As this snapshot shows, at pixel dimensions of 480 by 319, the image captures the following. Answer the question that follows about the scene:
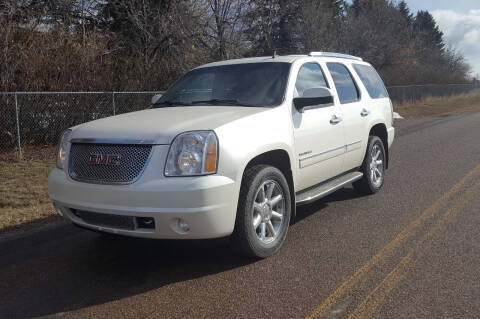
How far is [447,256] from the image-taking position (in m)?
4.14

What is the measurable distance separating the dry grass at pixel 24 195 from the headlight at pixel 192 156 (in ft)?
9.52

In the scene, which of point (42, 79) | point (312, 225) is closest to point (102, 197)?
point (312, 225)

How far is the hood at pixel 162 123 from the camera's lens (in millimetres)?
3803

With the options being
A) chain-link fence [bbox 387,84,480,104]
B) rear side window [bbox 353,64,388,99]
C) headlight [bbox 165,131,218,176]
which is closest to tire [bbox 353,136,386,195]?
rear side window [bbox 353,64,388,99]

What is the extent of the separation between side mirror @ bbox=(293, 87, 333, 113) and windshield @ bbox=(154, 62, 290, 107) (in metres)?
0.19

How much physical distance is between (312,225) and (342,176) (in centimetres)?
98

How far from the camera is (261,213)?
4234 mm

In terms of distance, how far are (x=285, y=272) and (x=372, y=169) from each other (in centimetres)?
322

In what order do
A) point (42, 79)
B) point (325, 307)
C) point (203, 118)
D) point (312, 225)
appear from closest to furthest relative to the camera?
point (325, 307) < point (203, 118) < point (312, 225) < point (42, 79)

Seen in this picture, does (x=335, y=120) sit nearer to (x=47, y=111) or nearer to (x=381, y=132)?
(x=381, y=132)

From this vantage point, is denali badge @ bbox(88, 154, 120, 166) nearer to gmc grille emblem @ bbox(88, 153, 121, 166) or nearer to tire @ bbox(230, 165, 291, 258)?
gmc grille emblem @ bbox(88, 153, 121, 166)

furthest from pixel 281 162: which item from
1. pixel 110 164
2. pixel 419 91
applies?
pixel 419 91

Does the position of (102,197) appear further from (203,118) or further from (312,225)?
(312,225)

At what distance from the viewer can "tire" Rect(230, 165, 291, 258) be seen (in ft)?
13.0
